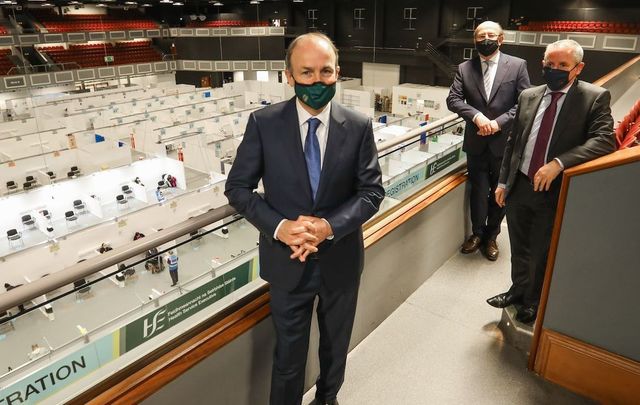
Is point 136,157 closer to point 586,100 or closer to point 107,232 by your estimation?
point 107,232

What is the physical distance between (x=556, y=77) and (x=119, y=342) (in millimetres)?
2050

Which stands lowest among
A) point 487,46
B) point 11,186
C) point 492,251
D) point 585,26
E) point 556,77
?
point 11,186

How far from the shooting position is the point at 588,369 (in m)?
2.03

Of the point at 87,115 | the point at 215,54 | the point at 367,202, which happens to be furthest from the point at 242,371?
the point at 215,54

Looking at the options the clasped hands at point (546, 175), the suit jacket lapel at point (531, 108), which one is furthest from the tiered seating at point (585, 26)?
the clasped hands at point (546, 175)

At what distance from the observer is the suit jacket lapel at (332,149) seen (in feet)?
4.84

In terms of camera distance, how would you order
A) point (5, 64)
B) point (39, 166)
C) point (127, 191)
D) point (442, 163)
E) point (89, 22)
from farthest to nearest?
point (89, 22), point (5, 64), point (39, 166), point (127, 191), point (442, 163)

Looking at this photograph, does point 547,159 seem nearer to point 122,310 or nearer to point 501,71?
point 501,71

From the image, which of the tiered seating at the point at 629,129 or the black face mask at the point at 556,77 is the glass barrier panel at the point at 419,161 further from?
the tiered seating at the point at 629,129

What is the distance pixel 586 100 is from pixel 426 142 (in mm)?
1320

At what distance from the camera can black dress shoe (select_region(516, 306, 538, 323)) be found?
2.37 metres

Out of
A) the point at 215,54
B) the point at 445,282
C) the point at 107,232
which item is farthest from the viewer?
the point at 215,54

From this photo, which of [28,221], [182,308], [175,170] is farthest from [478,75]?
[28,221]

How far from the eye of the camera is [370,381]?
221 cm
